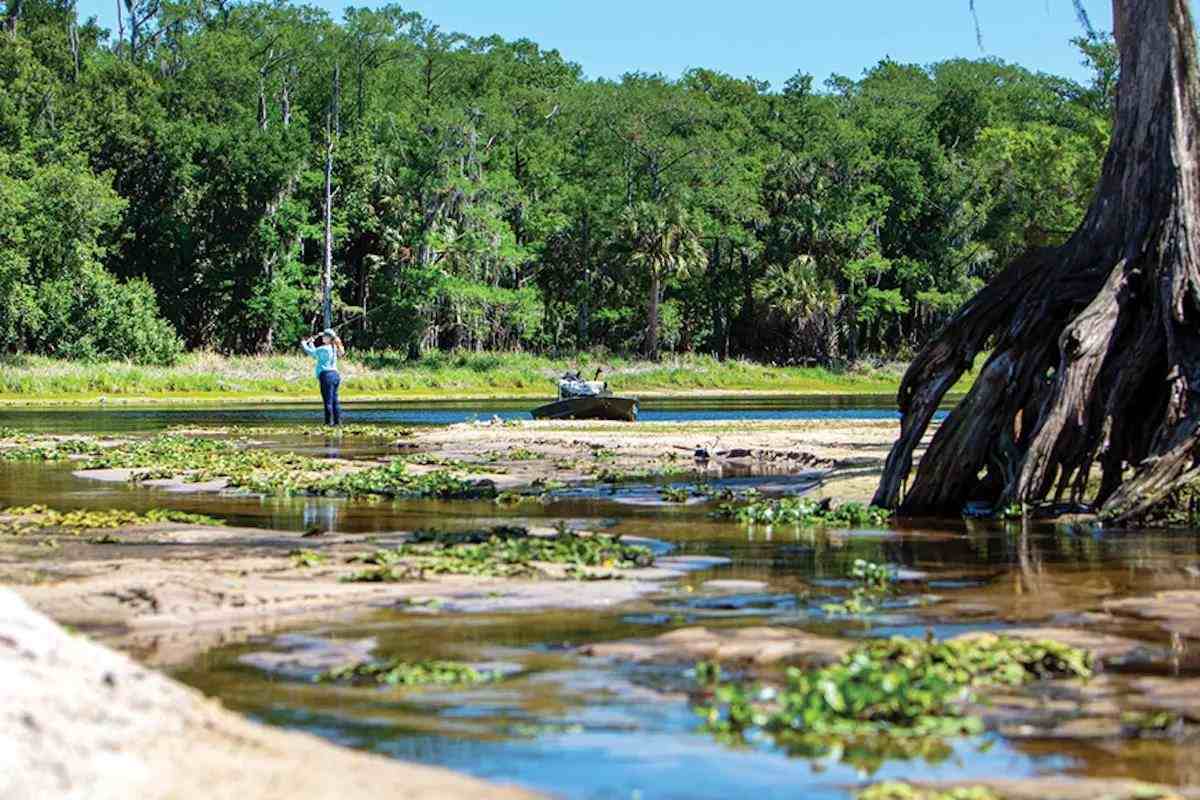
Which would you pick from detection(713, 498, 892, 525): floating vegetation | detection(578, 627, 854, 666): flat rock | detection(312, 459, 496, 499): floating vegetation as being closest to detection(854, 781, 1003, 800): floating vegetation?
detection(578, 627, 854, 666): flat rock

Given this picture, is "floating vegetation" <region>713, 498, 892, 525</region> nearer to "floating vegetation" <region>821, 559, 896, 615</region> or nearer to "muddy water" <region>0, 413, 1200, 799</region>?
"muddy water" <region>0, 413, 1200, 799</region>

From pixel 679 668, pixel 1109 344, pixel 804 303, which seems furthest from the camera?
pixel 804 303

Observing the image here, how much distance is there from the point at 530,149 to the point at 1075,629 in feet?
326

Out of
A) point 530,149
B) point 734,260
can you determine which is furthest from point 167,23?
point 734,260

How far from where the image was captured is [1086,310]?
19.1m

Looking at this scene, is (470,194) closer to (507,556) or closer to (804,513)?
(804,513)

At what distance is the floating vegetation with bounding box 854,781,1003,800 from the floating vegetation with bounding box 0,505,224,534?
12.3m

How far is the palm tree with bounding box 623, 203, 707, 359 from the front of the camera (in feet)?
320

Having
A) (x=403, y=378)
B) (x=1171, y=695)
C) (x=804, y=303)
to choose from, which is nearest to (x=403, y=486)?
(x=1171, y=695)

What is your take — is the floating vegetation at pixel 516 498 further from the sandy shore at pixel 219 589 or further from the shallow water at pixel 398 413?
the shallow water at pixel 398 413

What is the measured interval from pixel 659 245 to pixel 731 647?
8759cm

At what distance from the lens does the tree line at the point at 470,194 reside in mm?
91438

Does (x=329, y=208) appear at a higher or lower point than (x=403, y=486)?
higher

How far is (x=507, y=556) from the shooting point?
1526cm
